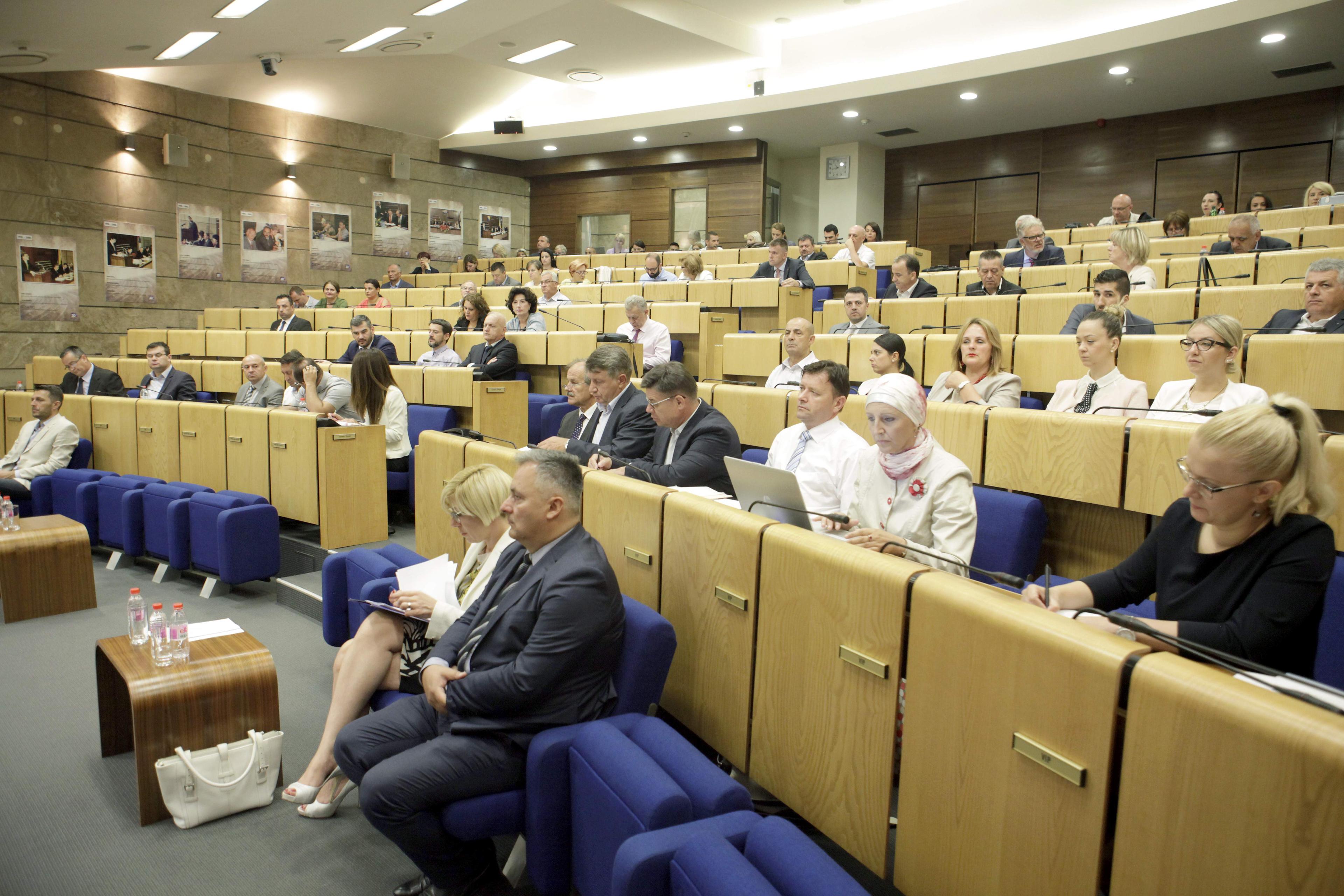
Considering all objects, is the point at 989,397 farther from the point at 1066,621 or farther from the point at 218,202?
the point at 218,202

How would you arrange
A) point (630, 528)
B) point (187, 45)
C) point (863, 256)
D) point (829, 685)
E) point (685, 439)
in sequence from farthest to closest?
point (863, 256)
point (187, 45)
point (685, 439)
point (630, 528)
point (829, 685)

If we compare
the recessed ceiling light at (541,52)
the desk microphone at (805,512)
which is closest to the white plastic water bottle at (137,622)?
the desk microphone at (805,512)

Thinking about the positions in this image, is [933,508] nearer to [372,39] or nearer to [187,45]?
[372,39]

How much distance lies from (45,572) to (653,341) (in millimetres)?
3521

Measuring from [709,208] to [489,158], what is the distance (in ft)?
12.3

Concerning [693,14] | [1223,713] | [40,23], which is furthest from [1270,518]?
[693,14]

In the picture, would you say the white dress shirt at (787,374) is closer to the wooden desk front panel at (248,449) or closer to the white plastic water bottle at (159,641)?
the wooden desk front panel at (248,449)

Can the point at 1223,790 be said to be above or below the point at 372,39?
below

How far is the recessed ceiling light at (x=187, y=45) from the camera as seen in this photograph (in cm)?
704

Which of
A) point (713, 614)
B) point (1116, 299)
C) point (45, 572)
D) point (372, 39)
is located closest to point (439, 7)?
point (372, 39)

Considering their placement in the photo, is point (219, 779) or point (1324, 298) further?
point (1324, 298)

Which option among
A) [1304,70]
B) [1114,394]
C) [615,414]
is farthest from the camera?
[1304,70]

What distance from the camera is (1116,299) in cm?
375

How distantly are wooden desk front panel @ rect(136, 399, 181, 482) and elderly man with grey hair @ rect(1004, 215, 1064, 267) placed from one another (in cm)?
578
